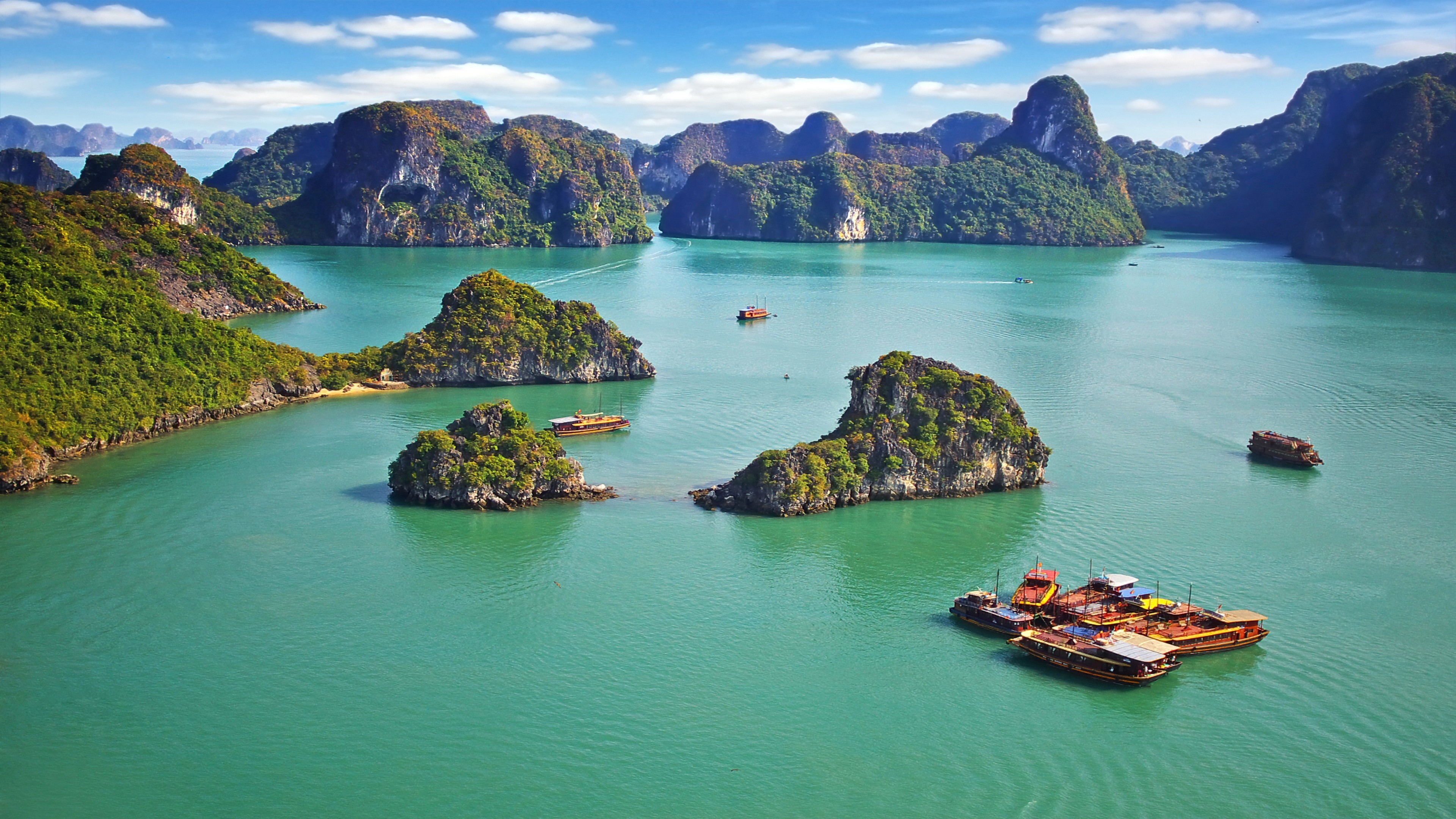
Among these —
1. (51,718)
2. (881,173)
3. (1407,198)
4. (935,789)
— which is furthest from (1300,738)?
(881,173)

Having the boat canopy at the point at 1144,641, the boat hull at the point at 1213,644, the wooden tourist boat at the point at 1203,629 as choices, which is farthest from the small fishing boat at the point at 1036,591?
the boat hull at the point at 1213,644

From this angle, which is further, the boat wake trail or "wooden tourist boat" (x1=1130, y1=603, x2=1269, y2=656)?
the boat wake trail

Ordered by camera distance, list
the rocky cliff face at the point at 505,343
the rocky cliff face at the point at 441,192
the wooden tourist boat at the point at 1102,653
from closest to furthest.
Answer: the wooden tourist boat at the point at 1102,653
the rocky cliff face at the point at 505,343
the rocky cliff face at the point at 441,192

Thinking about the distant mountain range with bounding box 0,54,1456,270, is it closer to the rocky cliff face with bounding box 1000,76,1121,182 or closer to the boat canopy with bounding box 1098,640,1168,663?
the rocky cliff face with bounding box 1000,76,1121,182

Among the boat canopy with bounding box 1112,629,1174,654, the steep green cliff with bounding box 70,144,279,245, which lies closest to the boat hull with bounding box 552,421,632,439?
the boat canopy with bounding box 1112,629,1174,654

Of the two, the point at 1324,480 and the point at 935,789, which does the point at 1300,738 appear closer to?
the point at 935,789

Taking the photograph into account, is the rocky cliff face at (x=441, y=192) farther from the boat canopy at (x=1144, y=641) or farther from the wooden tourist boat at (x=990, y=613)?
the boat canopy at (x=1144, y=641)

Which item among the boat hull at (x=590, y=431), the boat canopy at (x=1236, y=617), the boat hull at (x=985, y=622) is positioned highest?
the boat hull at (x=590, y=431)
